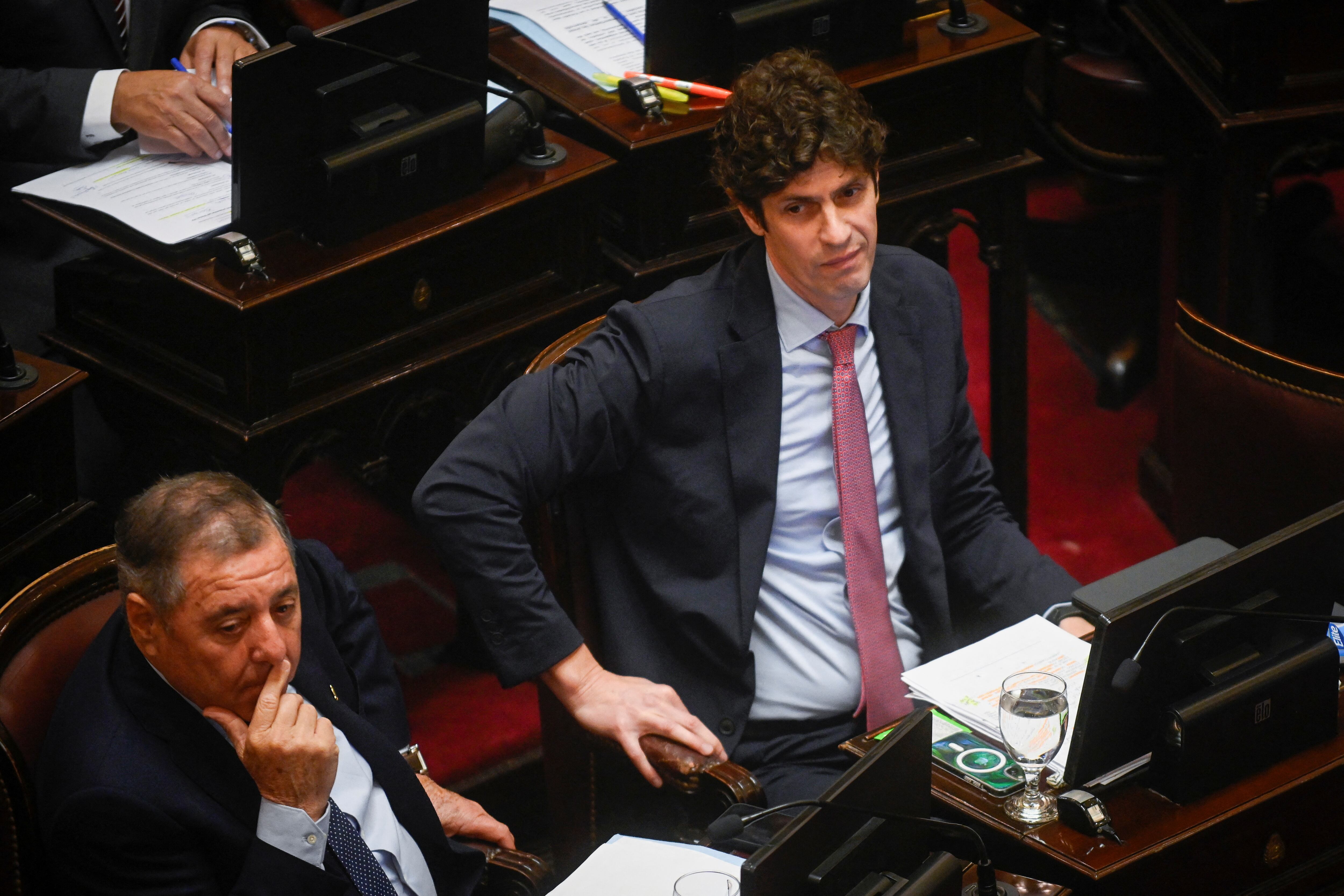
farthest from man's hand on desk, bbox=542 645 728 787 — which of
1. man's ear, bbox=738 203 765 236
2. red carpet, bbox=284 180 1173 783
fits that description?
red carpet, bbox=284 180 1173 783

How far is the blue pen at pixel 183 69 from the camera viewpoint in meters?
2.53

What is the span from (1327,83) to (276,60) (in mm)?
2004

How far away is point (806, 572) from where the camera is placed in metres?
2.27

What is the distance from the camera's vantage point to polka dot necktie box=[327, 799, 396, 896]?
71.2 inches

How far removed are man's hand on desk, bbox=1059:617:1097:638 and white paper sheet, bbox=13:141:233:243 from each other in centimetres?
132

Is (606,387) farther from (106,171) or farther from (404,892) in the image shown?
(106,171)

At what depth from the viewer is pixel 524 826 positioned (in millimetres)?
2883

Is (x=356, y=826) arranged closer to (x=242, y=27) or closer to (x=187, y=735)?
(x=187, y=735)

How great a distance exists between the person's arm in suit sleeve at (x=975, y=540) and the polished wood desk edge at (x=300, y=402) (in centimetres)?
72

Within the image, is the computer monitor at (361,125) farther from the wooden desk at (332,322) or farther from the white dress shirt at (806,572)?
the white dress shirt at (806,572)

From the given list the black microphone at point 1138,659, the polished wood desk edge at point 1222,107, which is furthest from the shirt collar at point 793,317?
the polished wood desk edge at point 1222,107

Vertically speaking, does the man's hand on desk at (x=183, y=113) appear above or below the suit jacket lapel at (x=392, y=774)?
above

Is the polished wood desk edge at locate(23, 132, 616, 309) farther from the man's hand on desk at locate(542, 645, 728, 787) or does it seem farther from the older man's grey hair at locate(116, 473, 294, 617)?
the man's hand on desk at locate(542, 645, 728, 787)

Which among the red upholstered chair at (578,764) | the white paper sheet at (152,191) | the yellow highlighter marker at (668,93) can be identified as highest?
the yellow highlighter marker at (668,93)
